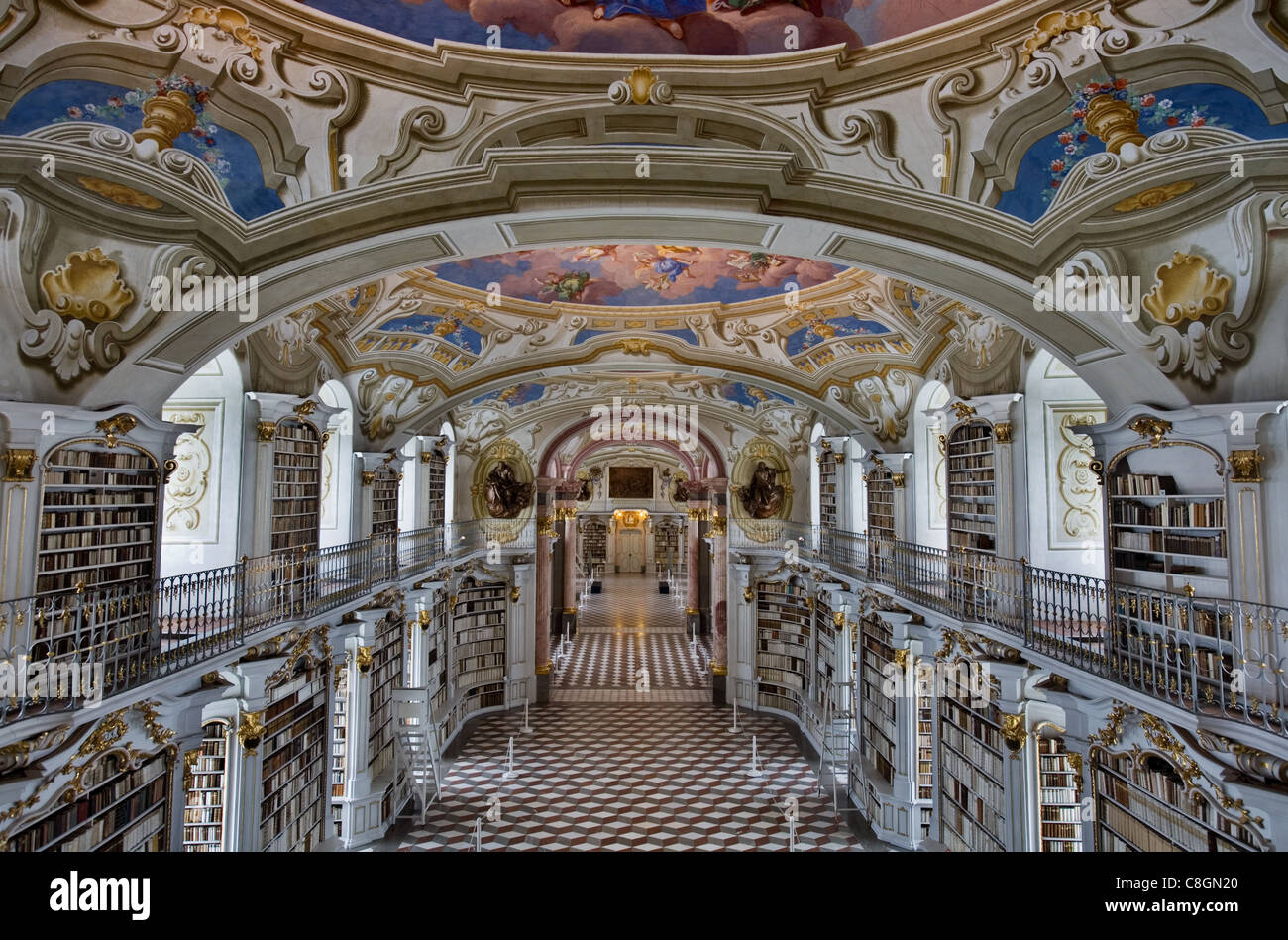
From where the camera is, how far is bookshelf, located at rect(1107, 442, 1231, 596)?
20.4ft

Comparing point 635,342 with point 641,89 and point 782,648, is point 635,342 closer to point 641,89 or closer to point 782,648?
point 641,89

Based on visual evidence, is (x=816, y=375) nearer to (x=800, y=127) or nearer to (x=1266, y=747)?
(x=800, y=127)

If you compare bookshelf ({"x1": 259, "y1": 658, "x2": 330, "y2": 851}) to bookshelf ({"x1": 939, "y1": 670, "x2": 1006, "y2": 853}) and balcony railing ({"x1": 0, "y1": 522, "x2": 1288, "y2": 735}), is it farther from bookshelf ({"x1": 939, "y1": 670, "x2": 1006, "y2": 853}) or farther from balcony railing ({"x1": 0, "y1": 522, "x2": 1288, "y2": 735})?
bookshelf ({"x1": 939, "y1": 670, "x2": 1006, "y2": 853})

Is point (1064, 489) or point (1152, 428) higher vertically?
point (1152, 428)

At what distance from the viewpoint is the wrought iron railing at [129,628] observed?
5.26 m

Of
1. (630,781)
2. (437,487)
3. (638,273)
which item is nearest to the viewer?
(638,273)

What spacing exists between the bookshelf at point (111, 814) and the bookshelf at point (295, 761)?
4.95 feet

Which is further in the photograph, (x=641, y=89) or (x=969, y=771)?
(x=969, y=771)

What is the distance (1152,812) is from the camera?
20.2 ft

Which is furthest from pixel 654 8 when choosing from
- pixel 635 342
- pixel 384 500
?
pixel 384 500

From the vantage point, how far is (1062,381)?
28.4ft

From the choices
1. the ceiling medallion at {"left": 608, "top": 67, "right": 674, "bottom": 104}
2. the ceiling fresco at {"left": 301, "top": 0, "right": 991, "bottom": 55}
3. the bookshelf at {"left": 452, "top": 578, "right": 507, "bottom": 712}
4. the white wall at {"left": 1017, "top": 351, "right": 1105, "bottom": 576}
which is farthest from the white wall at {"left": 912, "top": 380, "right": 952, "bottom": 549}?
the bookshelf at {"left": 452, "top": 578, "right": 507, "bottom": 712}

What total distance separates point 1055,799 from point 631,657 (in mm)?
16402

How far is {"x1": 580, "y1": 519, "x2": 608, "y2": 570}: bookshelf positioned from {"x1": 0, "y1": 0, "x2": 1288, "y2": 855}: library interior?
2814cm
